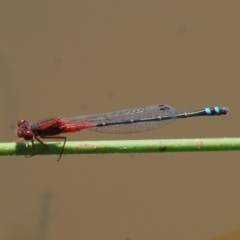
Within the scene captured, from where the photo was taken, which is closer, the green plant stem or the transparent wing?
the green plant stem

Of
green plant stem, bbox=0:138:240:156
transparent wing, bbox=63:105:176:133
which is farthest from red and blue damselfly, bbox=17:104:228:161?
green plant stem, bbox=0:138:240:156

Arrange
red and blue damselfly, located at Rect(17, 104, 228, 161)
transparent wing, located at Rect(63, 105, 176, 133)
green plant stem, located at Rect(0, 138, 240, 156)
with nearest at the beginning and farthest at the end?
green plant stem, located at Rect(0, 138, 240, 156) < red and blue damselfly, located at Rect(17, 104, 228, 161) < transparent wing, located at Rect(63, 105, 176, 133)

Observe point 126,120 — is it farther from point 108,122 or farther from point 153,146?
point 153,146

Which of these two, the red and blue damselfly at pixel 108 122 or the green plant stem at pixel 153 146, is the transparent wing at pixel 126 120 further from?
the green plant stem at pixel 153 146

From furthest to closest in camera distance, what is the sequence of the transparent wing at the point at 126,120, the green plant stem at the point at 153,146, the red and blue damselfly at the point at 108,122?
the transparent wing at the point at 126,120 → the red and blue damselfly at the point at 108,122 → the green plant stem at the point at 153,146

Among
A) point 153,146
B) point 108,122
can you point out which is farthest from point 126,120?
point 153,146

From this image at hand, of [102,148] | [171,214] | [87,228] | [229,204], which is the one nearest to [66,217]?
[87,228]

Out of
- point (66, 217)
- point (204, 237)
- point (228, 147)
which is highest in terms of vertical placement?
point (228, 147)

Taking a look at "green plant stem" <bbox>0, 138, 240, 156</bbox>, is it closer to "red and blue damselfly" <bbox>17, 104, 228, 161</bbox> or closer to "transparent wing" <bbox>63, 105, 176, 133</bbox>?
"red and blue damselfly" <bbox>17, 104, 228, 161</bbox>

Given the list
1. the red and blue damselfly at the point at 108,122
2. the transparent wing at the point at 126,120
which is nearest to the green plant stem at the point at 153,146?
the red and blue damselfly at the point at 108,122

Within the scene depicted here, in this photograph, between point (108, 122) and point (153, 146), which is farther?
point (108, 122)

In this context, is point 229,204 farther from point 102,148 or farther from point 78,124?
point 102,148
